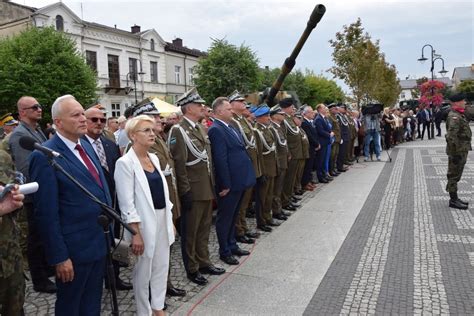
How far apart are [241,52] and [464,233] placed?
91.1ft

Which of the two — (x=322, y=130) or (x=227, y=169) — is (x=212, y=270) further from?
(x=322, y=130)

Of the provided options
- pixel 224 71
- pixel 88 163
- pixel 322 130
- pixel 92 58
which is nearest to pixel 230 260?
pixel 88 163

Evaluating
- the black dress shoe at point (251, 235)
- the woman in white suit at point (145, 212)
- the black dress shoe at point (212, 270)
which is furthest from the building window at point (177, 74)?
the woman in white suit at point (145, 212)

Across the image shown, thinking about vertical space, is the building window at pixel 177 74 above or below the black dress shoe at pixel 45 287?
above

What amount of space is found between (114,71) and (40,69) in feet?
49.9

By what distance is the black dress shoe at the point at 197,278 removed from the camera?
178 inches

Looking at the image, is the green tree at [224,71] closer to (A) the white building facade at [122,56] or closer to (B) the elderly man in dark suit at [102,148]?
(A) the white building facade at [122,56]

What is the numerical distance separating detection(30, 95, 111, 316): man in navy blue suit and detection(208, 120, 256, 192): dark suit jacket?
220 centimetres

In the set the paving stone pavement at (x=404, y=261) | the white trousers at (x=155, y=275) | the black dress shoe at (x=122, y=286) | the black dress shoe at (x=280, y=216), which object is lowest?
the black dress shoe at (x=122, y=286)

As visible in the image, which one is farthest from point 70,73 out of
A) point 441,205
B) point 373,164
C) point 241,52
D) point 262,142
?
point 441,205

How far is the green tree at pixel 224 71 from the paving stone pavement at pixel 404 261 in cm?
2334

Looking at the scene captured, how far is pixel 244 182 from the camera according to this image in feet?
17.4

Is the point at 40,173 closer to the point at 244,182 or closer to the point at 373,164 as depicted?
the point at 244,182

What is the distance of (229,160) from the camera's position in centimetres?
531
